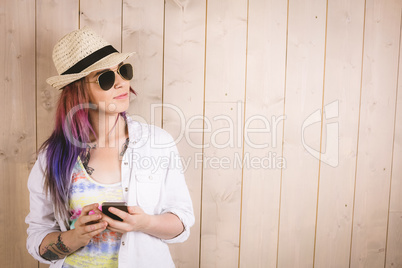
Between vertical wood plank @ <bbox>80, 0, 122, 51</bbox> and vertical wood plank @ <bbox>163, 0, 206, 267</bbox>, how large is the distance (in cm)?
23

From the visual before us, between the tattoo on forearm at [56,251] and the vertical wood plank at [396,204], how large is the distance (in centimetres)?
161

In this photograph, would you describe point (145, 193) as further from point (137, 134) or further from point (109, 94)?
point (109, 94)

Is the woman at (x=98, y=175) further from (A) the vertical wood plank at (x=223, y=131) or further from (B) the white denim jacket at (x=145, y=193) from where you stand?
(A) the vertical wood plank at (x=223, y=131)

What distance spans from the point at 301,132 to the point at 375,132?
1.35ft

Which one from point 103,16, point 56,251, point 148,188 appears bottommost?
point 56,251

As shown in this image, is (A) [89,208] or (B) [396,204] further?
(B) [396,204]

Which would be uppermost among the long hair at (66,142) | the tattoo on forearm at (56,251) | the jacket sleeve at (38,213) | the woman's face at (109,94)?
the woman's face at (109,94)

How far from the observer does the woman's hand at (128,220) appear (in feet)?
3.59

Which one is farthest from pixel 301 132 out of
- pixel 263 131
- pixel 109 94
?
pixel 109 94

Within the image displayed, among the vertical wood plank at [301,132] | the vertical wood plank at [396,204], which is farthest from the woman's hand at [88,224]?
the vertical wood plank at [396,204]

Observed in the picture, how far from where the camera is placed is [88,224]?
44.9 inches

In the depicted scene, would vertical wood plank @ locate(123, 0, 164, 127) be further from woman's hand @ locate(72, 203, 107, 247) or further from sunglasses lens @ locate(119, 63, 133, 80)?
woman's hand @ locate(72, 203, 107, 247)

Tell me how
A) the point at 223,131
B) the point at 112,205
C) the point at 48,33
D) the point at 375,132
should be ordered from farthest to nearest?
1. the point at 375,132
2. the point at 223,131
3. the point at 48,33
4. the point at 112,205

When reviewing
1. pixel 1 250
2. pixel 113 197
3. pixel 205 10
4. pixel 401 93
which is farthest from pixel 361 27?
pixel 1 250
